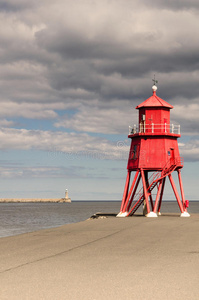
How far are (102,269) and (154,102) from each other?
30.5 meters

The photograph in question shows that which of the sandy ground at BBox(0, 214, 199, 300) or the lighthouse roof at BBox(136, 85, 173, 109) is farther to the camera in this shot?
the lighthouse roof at BBox(136, 85, 173, 109)

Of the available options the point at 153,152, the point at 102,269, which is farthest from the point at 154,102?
the point at 102,269

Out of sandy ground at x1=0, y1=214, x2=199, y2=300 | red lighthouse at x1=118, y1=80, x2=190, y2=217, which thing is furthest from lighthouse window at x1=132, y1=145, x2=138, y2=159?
sandy ground at x1=0, y1=214, x2=199, y2=300

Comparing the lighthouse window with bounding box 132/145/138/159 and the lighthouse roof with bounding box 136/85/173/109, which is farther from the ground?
the lighthouse roof with bounding box 136/85/173/109

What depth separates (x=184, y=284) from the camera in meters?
11.0

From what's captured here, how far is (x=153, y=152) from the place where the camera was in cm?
4097

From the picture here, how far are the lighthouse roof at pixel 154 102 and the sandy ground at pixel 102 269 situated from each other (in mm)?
21548

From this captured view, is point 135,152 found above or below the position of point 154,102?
A: below

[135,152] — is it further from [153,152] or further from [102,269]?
[102,269]

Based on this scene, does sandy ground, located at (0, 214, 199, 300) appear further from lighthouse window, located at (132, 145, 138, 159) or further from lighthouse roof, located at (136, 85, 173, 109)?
lighthouse roof, located at (136, 85, 173, 109)

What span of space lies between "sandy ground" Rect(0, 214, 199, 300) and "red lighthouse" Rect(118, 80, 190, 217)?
741 inches

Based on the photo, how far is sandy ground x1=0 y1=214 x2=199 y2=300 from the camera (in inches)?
404

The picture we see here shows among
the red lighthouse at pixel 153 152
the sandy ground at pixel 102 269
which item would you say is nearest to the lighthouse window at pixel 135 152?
the red lighthouse at pixel 153 152

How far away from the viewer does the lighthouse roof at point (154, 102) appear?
41.9 m
